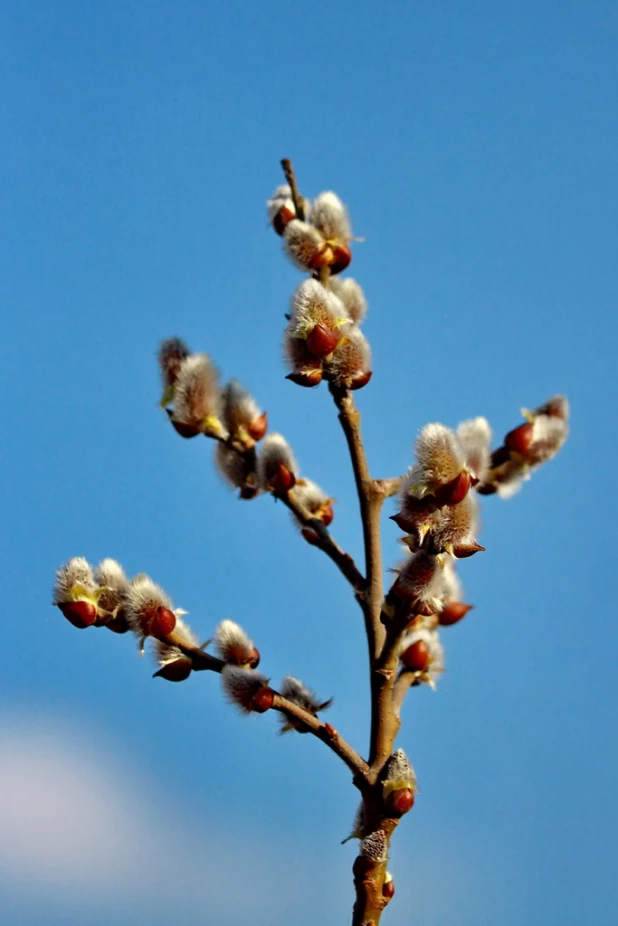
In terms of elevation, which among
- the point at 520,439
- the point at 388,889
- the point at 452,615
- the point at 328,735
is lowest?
the point at 388,889

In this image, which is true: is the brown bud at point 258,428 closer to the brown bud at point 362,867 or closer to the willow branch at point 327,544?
Result: the willow branch at point 327,544

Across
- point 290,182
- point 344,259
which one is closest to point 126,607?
point 344,259

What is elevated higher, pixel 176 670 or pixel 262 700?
pixel 176 670

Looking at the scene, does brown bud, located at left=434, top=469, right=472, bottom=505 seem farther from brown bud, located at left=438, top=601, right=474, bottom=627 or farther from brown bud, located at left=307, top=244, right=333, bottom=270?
brown bud, located at left=307, top=244, right=333, bottom=270

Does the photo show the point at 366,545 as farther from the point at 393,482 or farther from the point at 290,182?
the point at 290,182

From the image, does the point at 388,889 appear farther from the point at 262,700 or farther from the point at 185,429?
the point at 185,429

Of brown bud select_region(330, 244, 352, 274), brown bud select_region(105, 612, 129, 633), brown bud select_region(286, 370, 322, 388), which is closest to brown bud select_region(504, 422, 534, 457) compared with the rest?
brown bud select_region(330, 244, 352, 274)

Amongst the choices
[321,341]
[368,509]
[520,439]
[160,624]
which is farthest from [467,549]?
[520,439]
